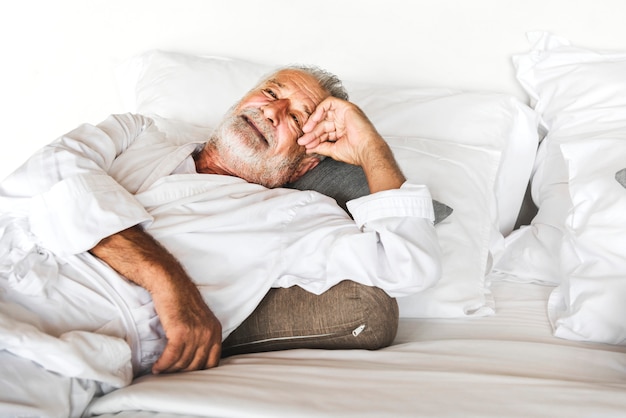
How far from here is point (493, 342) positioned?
166 centimetres

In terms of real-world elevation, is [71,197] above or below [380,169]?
above

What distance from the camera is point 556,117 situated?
2.19 meters

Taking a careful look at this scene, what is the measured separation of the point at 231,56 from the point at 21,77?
758mm

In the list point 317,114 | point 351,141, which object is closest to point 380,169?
point 351,141

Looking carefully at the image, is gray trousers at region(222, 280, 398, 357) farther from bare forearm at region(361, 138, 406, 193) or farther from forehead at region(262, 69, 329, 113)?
forehead at region(262, 69, 329, 113)

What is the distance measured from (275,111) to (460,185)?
0.57 metres

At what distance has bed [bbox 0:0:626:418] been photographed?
4.29 ft

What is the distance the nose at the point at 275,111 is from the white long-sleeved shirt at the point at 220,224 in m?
0.21

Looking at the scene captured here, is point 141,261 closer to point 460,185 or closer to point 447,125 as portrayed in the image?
point 460,185

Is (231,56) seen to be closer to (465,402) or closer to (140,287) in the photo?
(140,287)

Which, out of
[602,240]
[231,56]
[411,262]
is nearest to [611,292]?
[602,240]

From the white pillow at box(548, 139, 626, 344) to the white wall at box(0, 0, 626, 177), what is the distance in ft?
1.98

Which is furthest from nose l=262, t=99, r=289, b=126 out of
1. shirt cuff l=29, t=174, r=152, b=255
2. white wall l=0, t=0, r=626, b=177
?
white wall l=0, t=0, r=626, b=177

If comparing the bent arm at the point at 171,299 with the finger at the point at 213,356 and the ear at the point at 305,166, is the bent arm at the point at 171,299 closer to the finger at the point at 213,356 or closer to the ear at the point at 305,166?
the finger at the point at 213,356
